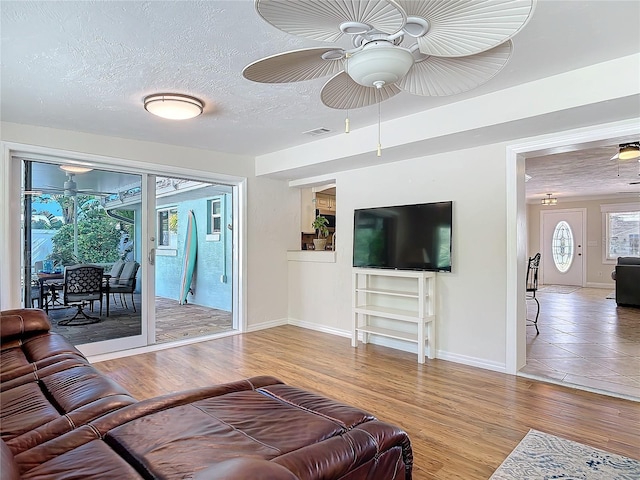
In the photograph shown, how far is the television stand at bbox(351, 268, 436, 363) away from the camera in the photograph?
13.2 ft

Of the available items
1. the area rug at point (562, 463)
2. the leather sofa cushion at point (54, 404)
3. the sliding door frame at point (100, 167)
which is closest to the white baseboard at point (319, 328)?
the sliding door frame at point (100, 167)

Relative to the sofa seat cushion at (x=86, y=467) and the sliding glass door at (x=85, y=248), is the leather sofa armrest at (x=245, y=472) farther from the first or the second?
the sliding glass door at (x=85, y=248)

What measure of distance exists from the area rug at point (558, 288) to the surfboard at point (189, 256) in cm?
824

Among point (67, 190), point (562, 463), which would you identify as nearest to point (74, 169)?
point (67, 190)

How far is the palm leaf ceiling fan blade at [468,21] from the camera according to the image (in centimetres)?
128

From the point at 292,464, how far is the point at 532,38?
2.48 metres

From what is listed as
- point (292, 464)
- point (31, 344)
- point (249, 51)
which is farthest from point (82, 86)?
point (292, 464)

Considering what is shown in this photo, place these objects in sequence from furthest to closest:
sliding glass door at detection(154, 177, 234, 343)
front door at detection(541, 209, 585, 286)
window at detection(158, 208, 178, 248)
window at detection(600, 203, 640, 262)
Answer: front door at detection(541, 209, 585, 286)
window at detection(600, 203, 640, 262)
window at detection(158, 208, 178, 248)
sliding glass door at detection(154, 177, 234, 343)

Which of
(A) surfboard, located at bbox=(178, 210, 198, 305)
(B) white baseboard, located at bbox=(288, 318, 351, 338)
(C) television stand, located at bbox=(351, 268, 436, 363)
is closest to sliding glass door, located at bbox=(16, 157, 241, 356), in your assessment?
(B) white baseboard, located at bbox=(288, 318, 351, 338)

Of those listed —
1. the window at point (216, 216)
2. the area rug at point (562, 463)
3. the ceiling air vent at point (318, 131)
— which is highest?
Answer: the ceiling air vent at point (318, 131)

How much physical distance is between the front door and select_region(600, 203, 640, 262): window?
21.9 inches

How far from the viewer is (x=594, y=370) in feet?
12.0

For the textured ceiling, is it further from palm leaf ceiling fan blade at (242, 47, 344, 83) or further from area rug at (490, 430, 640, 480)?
area rug at (490, 430, 640, 480)

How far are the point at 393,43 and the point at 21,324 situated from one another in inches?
120
